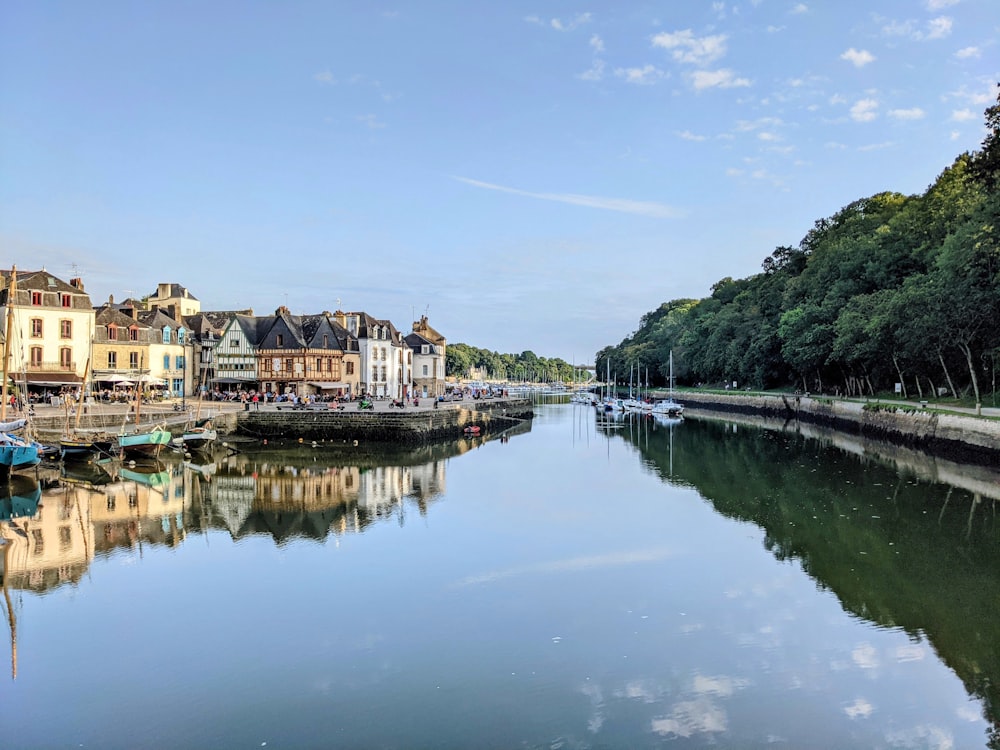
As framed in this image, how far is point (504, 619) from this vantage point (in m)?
13.2

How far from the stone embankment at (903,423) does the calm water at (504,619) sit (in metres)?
7.44

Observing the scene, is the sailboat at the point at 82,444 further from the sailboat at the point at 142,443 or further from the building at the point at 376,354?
the building at the point at 376,354

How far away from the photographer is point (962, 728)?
9.36m

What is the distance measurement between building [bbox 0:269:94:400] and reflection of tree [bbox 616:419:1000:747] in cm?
3549

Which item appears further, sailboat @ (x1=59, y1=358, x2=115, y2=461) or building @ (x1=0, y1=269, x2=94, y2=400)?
building @ (x1=0, y1=269, x2=94, y2=400)

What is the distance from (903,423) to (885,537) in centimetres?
2546

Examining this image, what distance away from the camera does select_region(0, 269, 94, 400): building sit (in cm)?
4422

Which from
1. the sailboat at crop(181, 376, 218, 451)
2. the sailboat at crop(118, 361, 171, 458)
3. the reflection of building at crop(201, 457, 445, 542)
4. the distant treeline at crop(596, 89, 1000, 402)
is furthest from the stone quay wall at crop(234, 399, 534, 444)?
the distant treeline at crop(596, 89, 1000, 402)

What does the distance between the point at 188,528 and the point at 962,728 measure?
18.2 metres

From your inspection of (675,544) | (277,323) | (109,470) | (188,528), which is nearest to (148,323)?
(277,323)

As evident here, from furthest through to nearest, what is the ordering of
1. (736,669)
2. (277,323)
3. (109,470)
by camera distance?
1. (277,323)
2. (109,470)
3. (736,669)

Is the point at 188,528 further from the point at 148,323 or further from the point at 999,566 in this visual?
the point at 148,323

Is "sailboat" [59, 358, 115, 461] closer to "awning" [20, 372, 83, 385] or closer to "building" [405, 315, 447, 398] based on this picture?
"awning" [20, 372, 83, 385]

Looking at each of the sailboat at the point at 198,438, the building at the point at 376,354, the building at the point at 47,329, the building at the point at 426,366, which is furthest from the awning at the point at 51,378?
the building at the point at 426,366
